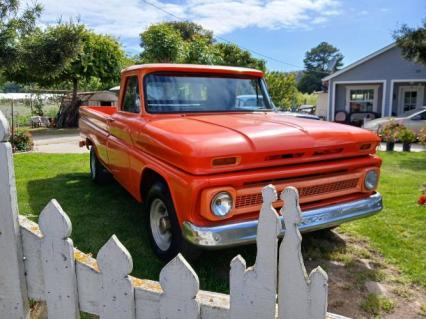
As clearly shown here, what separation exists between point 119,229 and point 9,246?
2.80m

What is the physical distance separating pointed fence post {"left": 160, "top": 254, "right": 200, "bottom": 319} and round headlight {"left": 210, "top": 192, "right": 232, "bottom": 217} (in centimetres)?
128

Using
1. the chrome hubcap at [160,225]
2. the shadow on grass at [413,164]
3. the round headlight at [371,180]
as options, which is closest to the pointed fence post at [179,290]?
the chrome hubcap at [160,225]

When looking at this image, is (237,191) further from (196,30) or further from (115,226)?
(196,30)

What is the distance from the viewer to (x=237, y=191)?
9.54 feet

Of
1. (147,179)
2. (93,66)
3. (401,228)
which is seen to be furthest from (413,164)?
(93,66)

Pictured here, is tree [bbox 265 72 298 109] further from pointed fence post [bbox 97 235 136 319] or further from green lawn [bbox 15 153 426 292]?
pointed fence post [bbox 97 235 136 319]

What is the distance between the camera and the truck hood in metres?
2.86

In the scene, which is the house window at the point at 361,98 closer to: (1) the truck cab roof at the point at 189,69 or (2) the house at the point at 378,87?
(2) the house at the point at 378,87

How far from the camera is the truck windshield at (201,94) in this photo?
4199mm

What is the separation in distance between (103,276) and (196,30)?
50188 mm

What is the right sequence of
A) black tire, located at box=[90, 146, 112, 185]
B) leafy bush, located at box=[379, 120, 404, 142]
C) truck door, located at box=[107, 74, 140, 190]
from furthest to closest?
leafy bush, located at box=[379, 120, 404, 142] → black tire, located at box=[90, 146, 112, 185] → truck door, located at box=[107, 74, 140, 190]

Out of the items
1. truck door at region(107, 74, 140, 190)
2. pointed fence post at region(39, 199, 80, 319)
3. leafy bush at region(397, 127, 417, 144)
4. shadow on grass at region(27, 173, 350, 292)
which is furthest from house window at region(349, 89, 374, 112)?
pointed fence post at region(39, 199, 80, 319)

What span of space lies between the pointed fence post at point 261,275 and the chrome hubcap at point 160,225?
2111 millimetres

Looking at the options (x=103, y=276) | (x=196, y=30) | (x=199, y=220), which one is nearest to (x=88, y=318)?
(x=199, y=220)
